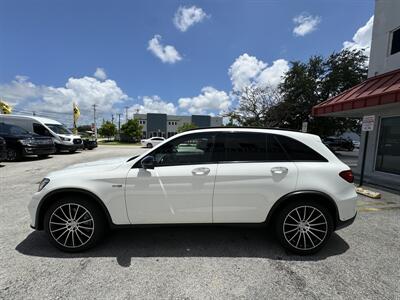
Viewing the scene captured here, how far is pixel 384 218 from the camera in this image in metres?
4.19

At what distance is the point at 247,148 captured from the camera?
2.92 meters

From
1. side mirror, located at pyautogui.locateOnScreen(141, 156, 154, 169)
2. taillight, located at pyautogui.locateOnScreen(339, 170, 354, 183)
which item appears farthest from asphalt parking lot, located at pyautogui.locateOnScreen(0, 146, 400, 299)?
side mirror, located at pyautogui.locateOnScreen(141, 156, 154, 169)

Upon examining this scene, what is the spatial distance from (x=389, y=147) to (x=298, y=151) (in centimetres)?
795

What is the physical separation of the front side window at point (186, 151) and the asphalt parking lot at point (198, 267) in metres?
1.23

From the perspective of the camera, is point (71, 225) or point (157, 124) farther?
point (157, 124)

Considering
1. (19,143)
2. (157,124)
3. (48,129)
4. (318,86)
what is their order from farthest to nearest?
1. (157,124)
2. (318,86)
3. (48,129)
4. (19,143)

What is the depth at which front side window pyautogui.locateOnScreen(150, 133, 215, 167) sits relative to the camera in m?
2.88

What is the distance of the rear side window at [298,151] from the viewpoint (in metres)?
2.88

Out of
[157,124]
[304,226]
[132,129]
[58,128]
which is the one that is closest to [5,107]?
[58,128]

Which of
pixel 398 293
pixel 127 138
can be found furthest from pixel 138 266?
pixel 127 138

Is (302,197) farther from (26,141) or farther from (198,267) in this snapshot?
(26,141)

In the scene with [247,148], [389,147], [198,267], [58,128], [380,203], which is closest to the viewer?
[198,267]

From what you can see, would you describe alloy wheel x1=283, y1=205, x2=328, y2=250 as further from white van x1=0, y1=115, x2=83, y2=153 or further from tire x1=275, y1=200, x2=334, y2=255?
white van x1=0, y1=115, x2=83, y2=153

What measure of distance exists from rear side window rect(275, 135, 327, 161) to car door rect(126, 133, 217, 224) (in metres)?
1.02
